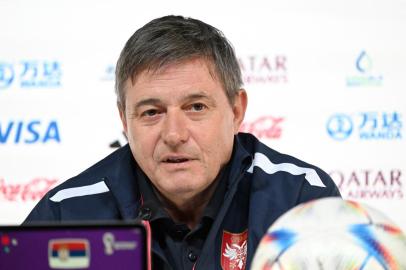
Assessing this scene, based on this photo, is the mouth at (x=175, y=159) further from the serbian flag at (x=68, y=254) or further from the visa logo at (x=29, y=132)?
the visa logo at (x=29, y=132)

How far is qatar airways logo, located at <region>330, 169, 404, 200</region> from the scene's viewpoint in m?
2.45

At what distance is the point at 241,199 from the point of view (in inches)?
50.9

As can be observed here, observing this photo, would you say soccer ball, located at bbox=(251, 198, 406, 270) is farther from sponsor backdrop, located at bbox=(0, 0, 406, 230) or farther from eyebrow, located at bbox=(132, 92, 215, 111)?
sponsor backdrop, located at bbox=(0, 0, 406, 230)

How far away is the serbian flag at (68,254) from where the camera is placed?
0.70 metres

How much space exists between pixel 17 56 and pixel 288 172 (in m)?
1.49

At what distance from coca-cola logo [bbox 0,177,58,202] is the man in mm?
1164

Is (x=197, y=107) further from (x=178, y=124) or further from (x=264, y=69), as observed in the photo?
(x=264, y=69)

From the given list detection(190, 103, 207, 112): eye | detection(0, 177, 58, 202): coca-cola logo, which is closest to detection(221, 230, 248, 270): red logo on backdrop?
detection(190, 103, 207, 112): eye

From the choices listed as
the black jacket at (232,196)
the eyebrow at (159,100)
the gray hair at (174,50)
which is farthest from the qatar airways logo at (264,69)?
the eyebrow at (159,100)

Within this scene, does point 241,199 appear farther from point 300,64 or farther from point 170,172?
point 300,64

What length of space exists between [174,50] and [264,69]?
1.31 meters

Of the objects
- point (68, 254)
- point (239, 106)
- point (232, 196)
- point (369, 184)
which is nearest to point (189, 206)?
point (232, 196)

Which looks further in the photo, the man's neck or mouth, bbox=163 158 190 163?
the man's neck

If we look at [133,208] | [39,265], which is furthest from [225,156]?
[39,265]
